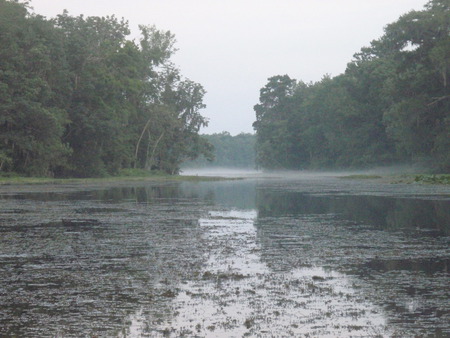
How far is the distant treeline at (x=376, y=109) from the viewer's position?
2800 inches

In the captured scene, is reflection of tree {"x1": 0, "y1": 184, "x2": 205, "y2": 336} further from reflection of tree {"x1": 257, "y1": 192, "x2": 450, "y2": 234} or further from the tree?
the tree

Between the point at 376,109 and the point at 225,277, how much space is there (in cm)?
10233

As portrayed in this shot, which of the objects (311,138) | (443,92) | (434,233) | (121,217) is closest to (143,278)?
(434,233)

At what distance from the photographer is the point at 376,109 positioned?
4358 inches

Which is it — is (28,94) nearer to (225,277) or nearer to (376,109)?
(225,277)

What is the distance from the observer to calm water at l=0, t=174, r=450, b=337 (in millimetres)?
8828

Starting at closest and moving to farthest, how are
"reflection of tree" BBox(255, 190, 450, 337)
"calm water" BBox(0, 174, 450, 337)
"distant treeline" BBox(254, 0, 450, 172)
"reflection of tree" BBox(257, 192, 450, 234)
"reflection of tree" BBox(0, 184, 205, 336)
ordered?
"calm water" BBox(0, 174, 450, 337)
"reflection of tree" BBox(0, 184, 205, 336)
"reflection of tree" BBox(255, 190, 450, 337)
"reflection of tree" BBox(257, 192, 450, 234)
"distant treeline" BBox(254, 0, 450, 172)

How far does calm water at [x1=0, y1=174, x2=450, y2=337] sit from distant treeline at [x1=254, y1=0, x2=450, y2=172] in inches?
1985

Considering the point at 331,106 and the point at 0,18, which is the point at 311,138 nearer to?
the point at 331,106

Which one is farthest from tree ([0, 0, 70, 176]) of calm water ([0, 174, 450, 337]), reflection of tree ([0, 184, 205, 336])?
calm water ([0, 174, 450, 337])

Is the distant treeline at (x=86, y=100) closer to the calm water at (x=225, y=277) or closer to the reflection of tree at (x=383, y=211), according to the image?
the reflection of tree at (x=383, y=211)

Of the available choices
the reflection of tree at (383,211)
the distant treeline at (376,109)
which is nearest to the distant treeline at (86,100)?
the distant treeline at (376,109)

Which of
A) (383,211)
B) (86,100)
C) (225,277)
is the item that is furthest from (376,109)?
(225,277)

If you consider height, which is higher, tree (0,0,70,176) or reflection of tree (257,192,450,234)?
tree (0,0,70,176)
